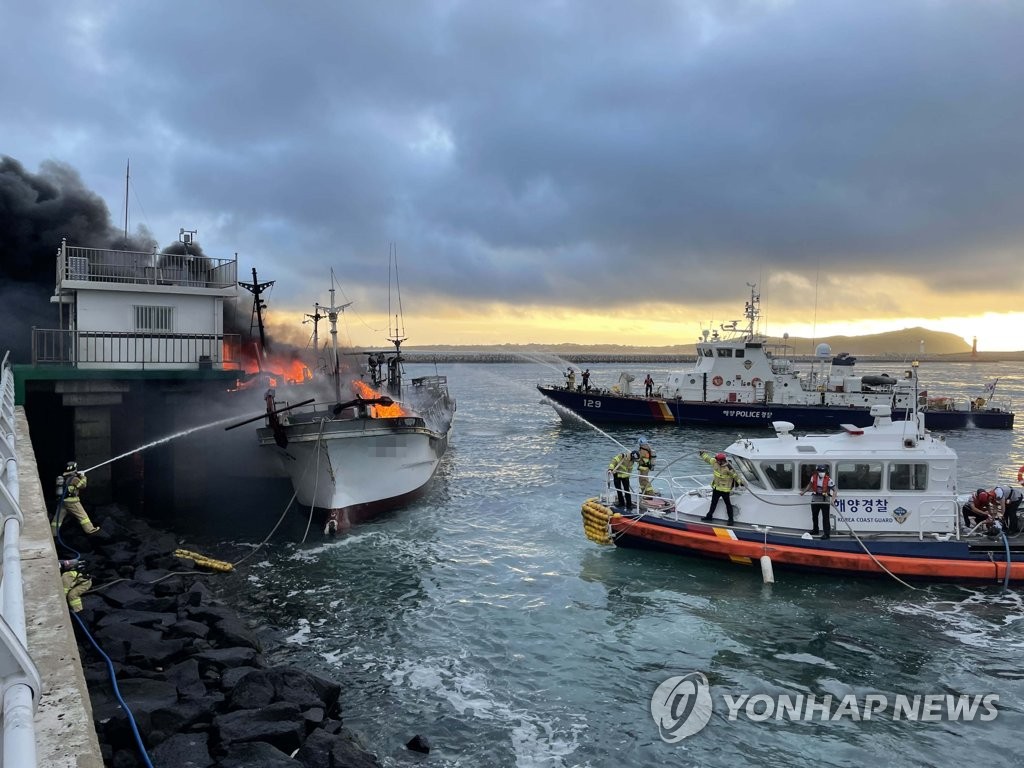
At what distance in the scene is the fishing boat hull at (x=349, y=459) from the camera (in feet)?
61.7

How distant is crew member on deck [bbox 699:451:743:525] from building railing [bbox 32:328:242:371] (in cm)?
1482

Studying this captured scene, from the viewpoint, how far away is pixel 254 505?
22.7m

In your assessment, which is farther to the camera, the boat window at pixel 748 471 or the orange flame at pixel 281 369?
the orange flame at pixel 281 369

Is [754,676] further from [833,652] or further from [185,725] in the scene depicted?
[185,725]

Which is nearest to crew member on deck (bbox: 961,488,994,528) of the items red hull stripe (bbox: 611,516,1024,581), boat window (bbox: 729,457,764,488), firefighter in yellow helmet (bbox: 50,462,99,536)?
red hull stripe (bbox: 611,516,1024,581)

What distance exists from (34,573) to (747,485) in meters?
13.7

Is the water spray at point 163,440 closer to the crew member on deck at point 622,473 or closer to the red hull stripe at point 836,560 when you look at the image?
the crew member on deck at point 622,473

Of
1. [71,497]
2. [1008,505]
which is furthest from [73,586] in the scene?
[1008,505]

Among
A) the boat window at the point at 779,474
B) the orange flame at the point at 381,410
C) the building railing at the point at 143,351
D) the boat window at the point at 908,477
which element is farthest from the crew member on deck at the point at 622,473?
the building railing at the point at 143,351

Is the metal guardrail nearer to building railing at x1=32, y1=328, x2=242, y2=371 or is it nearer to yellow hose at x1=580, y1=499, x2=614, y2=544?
yellow hose at x1=580, y1=499, x2=614, y2=544

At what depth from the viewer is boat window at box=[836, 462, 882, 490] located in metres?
15.3

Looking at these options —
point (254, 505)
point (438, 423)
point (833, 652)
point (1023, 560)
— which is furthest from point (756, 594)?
point (438, 423)

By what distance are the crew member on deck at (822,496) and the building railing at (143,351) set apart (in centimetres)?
1694

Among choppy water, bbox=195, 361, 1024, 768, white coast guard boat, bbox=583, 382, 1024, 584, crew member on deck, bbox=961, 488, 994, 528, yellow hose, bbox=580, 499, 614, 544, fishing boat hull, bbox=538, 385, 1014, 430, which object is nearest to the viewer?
choppy water, bbox=195, 361, 1024, 768
